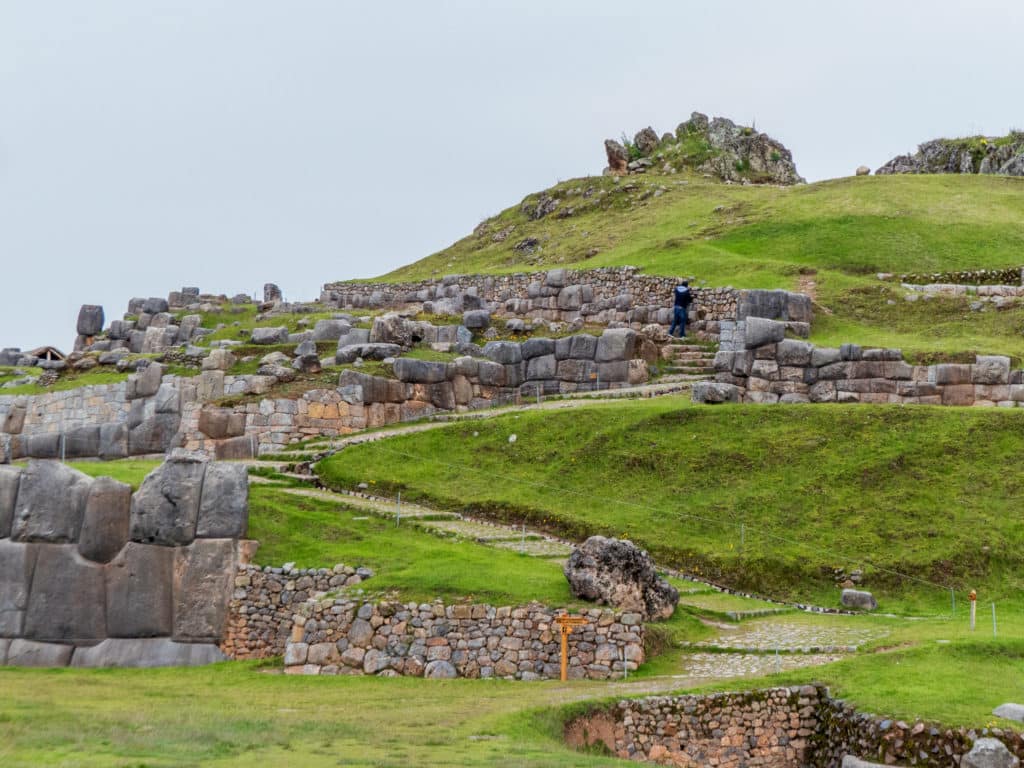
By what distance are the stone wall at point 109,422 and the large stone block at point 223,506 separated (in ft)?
46.3

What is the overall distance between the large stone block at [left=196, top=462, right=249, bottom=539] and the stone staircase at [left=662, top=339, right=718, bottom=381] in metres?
20.4

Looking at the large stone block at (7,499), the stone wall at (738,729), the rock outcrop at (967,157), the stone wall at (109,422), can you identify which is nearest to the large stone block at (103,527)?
the large stone block at (7,499)

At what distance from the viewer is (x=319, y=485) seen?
106 ft

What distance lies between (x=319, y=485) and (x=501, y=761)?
64.2 feet

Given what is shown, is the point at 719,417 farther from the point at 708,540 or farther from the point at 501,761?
the point at 501,761

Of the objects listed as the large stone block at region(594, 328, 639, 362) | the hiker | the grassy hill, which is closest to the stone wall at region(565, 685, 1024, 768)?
the grassy hill

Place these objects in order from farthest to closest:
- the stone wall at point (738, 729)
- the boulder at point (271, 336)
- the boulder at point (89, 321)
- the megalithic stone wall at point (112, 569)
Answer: the boulder at point (89, 321) → the boulder at point (271, 336) → the megalithic stone wall at point (112, 569) → the stone wall at point (738, 729)

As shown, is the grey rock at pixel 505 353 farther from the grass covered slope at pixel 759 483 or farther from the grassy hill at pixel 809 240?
the grassy hill at pixel 809 240

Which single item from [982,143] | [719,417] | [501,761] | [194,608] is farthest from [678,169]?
[501,761]

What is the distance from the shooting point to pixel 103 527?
2342 cm

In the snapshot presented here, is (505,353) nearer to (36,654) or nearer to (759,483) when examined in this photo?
(759,483)

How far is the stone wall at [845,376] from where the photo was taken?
120ft

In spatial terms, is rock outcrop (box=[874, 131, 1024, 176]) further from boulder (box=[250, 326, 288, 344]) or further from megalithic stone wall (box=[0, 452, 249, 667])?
megalithic stone wall (box=[0, 452, 249, 667])

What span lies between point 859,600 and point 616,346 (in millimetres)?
18725
